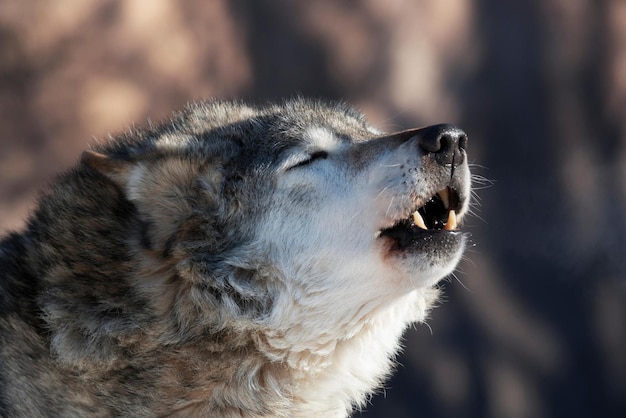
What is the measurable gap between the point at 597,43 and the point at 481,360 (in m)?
2.48

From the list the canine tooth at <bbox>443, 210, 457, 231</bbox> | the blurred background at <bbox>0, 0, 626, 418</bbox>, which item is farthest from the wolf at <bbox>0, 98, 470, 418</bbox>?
the blurred background at <bbox>0, 0, 626, 418</bbox>

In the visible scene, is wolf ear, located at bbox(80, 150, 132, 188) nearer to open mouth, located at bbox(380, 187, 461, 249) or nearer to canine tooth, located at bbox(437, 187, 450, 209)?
open mouth, located at bbox(380, 187, 461, 249)

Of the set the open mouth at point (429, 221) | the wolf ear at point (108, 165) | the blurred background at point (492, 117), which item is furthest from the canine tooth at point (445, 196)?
the blurred background at point (492, 117)

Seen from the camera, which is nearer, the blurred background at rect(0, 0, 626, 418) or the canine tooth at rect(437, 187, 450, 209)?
the canine tooth at rect(437, 187, 450, 209)

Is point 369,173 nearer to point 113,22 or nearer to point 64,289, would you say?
point 64,289

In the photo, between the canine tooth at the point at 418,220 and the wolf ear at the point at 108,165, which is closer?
the wolf ear at the point at 108,165

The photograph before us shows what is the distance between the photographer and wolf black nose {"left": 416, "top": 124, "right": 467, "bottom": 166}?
3.11 m

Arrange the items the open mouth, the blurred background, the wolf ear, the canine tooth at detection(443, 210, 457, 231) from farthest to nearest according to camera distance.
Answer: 1. the blurred background
2. the canine tooth at detection(443, 210, 457, 231)
3. the open mouth
4. the wolf ear

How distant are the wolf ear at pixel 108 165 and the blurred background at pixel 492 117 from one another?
7.71 ft

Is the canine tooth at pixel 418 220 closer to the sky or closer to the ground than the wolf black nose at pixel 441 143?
closer to the ground

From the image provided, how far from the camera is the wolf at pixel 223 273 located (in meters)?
3.01

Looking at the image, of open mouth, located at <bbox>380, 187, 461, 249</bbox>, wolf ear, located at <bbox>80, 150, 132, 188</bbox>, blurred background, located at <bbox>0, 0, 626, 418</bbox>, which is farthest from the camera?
blurred background, located at <bbox>0, 0, 626, 418</bbox>

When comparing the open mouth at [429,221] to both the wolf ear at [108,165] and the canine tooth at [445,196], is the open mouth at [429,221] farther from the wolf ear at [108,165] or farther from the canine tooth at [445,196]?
the wolf ear at [108,165]

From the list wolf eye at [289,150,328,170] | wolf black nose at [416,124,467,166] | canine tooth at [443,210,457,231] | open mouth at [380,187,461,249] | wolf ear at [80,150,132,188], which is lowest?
canine tooth at [443,210,457,231]
